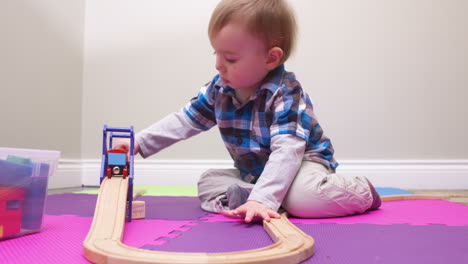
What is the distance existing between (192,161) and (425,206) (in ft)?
2.91

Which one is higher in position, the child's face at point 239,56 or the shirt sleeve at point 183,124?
the child's face at point 239,56

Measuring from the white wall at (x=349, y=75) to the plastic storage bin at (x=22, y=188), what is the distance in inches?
38.5

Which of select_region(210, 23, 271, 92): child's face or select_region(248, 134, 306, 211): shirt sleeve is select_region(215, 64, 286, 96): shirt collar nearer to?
select_region(210, 23, 271, 92): child's face

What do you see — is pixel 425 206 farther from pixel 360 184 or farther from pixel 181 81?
pixel 181 81

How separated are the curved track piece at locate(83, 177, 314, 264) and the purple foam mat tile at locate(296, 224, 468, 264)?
30mm

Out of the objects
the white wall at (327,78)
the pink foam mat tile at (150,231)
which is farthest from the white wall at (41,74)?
the pink foam mat tile at (150,231)

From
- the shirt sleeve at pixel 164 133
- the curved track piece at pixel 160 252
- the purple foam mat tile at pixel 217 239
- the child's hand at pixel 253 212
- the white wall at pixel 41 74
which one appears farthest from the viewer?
the white wall at pixel 41 74

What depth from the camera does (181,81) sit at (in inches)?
63.7

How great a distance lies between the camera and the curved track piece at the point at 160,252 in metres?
0.42

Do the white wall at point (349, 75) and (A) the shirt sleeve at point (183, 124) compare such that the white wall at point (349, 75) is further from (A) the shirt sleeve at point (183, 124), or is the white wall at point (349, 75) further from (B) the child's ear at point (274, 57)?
(B) the child's ear at point (274, 57)

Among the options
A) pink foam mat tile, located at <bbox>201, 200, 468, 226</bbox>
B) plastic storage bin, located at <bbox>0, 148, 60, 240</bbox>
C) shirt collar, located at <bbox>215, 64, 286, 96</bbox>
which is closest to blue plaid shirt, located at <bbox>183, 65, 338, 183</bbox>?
shirt collar, located at <bbox>215, 64, 286, 96</bbox>

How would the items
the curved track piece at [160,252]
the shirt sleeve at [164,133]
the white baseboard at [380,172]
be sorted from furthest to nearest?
the white baseboard at [380,172]
the shirt sleeve at [164,133]
the curved track piece at [160,252]

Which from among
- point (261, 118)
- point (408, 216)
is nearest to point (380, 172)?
point (408, 216)

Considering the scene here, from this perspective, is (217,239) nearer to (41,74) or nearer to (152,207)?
(152,207)
